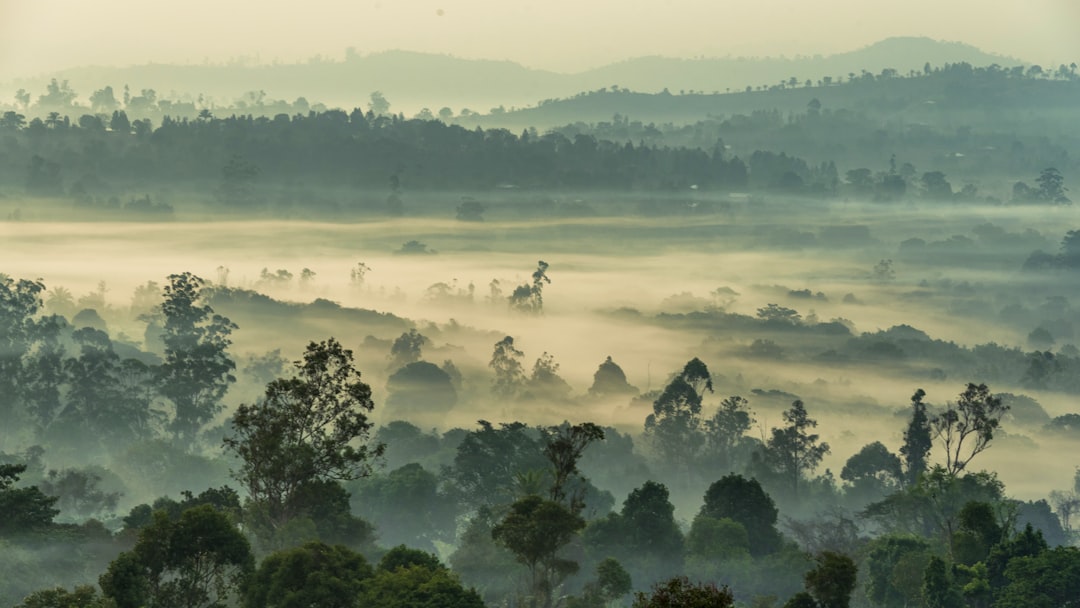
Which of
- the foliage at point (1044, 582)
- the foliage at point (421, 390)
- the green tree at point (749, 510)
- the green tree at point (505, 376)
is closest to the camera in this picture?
the foliage at point (1044, 582)

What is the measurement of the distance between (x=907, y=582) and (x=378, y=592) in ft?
101

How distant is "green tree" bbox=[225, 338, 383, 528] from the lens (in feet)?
232

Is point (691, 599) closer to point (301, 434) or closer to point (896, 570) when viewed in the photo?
point (301, 434)

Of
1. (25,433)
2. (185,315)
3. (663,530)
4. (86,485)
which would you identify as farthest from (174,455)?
(663,530)

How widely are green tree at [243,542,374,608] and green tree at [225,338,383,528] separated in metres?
9.85

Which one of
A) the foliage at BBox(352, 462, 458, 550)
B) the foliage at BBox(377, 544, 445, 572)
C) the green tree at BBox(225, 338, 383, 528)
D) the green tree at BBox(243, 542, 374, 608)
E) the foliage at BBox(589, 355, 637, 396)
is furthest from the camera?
the foliage at BBox(589, 355, 637, 396)

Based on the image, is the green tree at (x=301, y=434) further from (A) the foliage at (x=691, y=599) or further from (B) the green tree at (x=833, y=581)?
(A) the foliage at (x=691, y=599)

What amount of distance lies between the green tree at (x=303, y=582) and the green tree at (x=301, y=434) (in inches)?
388

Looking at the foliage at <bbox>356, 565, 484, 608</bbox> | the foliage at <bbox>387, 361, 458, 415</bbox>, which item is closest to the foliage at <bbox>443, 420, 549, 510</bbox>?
the foliage at <bbox>356, 565, 484, 608</bbox>

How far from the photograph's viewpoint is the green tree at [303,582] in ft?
195

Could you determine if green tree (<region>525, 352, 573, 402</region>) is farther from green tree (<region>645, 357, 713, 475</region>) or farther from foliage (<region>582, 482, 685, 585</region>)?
foliage (<region>582, 482, 685, 585</region>)

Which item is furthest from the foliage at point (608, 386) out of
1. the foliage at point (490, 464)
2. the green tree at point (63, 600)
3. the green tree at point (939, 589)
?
the green tree at point (63, 600)

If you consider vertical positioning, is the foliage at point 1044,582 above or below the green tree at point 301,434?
below

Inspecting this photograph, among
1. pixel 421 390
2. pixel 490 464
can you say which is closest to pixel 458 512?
pixel 490 464
